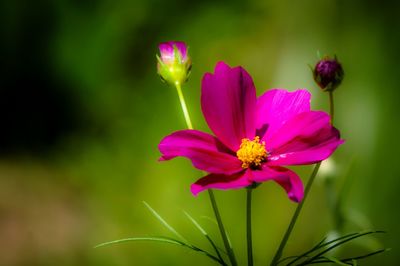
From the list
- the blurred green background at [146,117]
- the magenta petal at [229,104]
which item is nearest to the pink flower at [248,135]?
the magenta petal at [229,104]

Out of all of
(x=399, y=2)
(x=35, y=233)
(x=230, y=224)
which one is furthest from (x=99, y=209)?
(x=399, y=2)

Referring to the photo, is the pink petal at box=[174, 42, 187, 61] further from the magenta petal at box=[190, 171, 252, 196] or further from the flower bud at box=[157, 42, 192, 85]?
the magenta petal at box=[190, 171, 252, 196]

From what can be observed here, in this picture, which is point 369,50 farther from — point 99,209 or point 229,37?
point 99,209

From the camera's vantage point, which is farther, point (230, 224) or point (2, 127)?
point (2, 127)

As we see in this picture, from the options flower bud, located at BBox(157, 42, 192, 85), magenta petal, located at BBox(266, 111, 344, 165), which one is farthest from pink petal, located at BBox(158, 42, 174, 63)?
magenta petal, located at BBox(266, 111, 344, 165)

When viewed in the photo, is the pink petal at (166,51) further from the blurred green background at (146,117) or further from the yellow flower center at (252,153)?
the blurred green background at (146,117)

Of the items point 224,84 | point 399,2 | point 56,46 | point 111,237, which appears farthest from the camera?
point 56,46

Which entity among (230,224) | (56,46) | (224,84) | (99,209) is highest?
(56,46)
